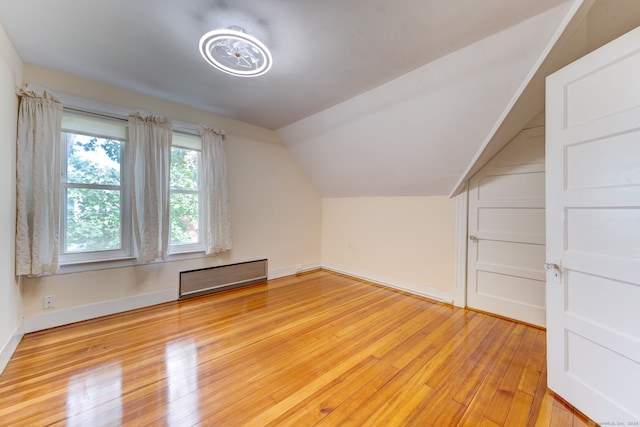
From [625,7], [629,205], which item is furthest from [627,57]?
[629,205]

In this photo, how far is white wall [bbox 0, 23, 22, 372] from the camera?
5.71 ft

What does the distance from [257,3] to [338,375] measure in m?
2.49

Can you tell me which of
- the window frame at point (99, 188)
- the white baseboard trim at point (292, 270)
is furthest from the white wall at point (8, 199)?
the white baseboard trim at point (292, 270)

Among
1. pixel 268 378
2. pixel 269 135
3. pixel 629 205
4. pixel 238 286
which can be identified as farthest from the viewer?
pixel 269 135

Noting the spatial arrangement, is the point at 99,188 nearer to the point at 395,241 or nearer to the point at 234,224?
the point at 234,224

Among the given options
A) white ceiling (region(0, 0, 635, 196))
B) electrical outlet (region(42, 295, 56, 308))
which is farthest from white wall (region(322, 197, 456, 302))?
electrical outlet (region(42, 295, 56, 308))

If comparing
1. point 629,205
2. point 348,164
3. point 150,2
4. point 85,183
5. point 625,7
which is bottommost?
point 629,205

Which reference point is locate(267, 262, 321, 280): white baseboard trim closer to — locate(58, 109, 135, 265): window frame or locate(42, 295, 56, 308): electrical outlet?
locate(58, 109, 135, 265): window frame

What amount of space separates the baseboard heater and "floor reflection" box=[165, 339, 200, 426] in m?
1.14

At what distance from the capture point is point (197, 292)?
3209mm

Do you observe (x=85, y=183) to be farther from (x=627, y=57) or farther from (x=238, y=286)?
(x=627, y=57)

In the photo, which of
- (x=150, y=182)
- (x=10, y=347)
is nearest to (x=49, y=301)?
(x=10, y=347)

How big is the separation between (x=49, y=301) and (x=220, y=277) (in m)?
1.61

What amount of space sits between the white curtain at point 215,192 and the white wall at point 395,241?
202 centimetres
